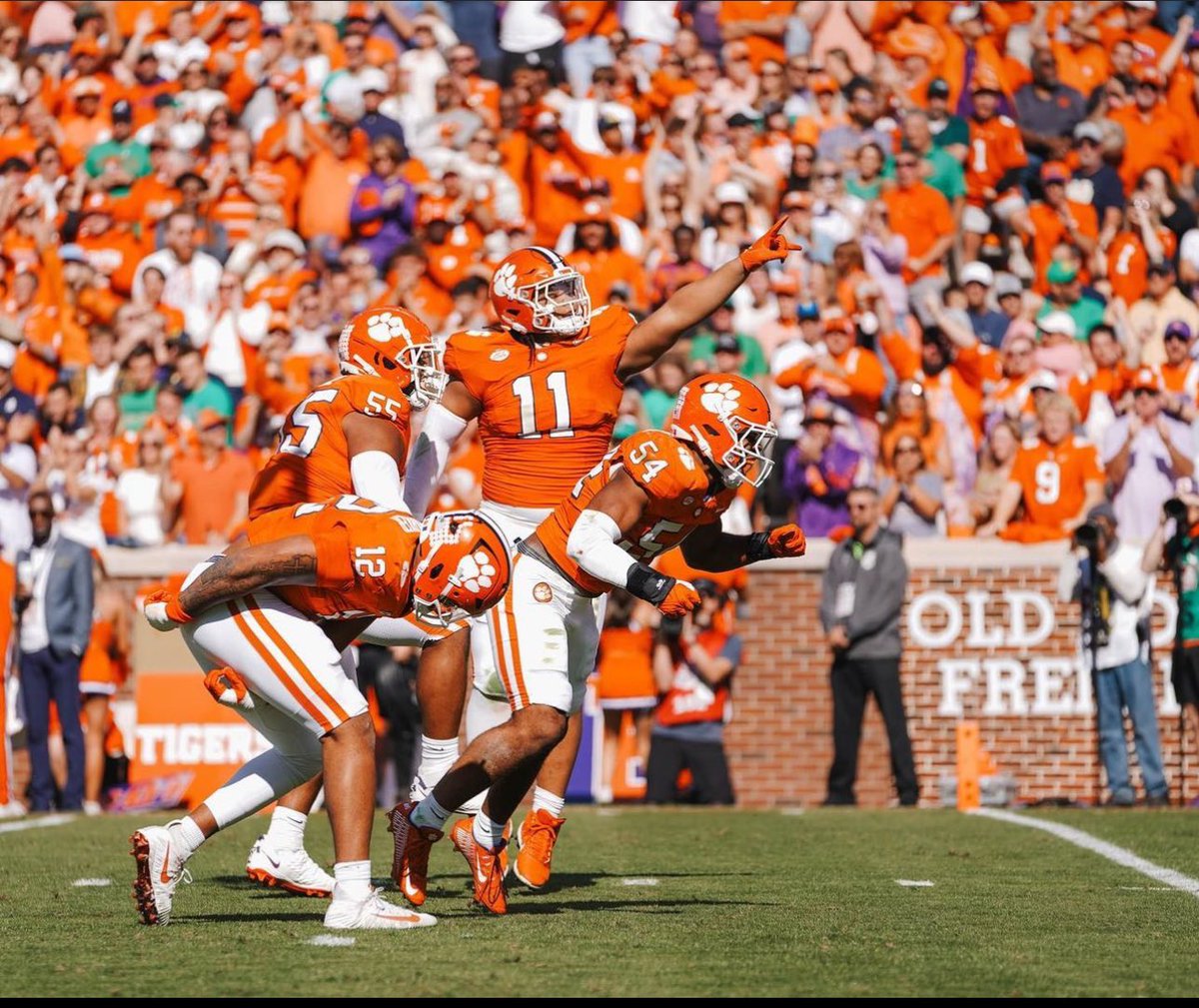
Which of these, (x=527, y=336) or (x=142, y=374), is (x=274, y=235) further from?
(x=527, y=336)

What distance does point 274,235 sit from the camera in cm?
1714

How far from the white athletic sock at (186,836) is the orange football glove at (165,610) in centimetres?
64

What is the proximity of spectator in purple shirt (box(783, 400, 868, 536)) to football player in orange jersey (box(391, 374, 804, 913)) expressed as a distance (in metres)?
6.91

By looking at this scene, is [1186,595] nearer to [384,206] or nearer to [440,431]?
[440,431]

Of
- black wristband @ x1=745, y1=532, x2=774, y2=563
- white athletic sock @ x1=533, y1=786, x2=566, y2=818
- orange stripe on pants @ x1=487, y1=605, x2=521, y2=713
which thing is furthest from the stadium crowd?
orange stripe on pants @ x1=487, y1=605, x2=521, y2=713

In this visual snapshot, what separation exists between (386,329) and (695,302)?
1.15 meters

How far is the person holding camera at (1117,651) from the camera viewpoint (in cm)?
1375

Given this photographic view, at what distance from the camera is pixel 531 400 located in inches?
321

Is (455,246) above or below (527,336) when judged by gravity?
above

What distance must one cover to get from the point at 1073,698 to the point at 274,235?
7.12 metres

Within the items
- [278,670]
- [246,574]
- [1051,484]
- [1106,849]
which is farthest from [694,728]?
[246,574]

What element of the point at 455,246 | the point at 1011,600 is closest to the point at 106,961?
the point at 1011,600

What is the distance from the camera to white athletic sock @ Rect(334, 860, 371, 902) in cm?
644

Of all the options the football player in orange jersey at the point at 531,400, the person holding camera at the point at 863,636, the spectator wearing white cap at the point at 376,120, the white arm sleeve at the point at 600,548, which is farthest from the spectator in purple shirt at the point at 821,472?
the white arm sleeve at the point at 600,548
